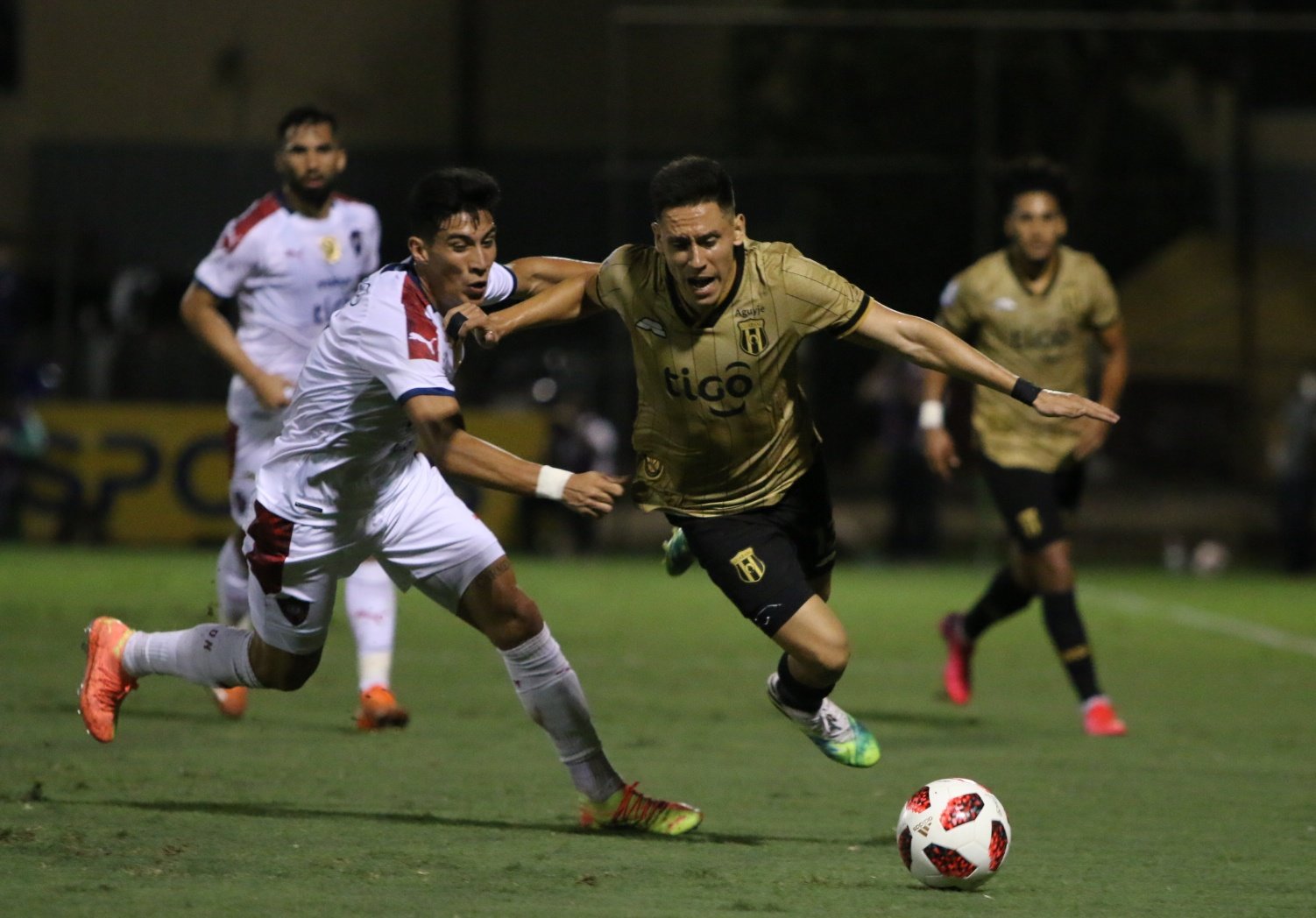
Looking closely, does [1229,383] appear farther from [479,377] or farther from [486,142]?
[486,142]

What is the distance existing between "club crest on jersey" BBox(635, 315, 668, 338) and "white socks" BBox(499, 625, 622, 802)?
3.22 ft

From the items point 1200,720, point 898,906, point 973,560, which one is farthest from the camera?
point 973,560

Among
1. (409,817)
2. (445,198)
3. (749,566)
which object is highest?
(445,198)

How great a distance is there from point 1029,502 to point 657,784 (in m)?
2.57

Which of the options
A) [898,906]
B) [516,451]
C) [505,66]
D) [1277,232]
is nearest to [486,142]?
[505,66]

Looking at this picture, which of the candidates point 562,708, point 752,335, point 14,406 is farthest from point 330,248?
point 14,406

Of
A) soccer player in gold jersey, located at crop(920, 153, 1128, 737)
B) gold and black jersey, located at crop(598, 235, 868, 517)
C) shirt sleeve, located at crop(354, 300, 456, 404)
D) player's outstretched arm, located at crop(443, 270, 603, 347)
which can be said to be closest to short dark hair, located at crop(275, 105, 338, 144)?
player's outstretched arm, located at crop(443, 270, 603, 347)

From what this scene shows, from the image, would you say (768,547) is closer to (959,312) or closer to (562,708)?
(562,708)

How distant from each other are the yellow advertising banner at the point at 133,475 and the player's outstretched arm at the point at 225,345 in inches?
390

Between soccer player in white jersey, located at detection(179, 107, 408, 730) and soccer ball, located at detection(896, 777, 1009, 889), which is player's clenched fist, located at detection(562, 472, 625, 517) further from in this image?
soccer player in white jersey, located at detection(179, 107, 408, 730)

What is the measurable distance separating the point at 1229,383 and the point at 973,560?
3.06 m

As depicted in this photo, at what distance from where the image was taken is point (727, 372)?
20.6 ft

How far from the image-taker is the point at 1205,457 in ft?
65.3

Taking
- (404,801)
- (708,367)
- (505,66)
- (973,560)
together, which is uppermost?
(505,66)
